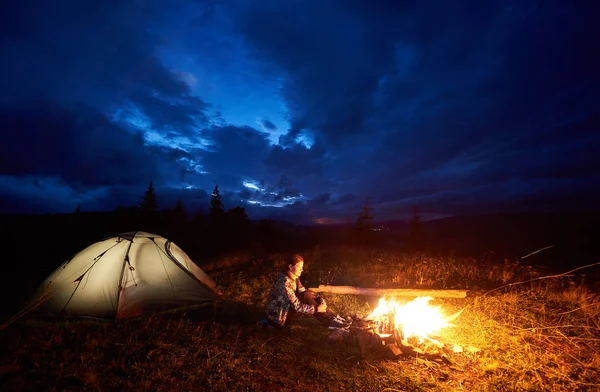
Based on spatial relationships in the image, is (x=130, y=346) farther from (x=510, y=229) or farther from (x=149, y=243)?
(x=510, y=229)

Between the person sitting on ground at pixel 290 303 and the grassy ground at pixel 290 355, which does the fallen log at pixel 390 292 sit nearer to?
the grassy ground at pixel 290 355

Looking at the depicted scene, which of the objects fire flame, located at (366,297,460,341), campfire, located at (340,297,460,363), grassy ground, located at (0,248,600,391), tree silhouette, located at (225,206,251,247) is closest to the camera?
grassy ground, located at (0,248,600,391)

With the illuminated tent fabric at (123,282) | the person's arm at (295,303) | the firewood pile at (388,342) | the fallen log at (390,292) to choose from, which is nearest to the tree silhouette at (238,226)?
the illuminated tent fabric at (123,282)

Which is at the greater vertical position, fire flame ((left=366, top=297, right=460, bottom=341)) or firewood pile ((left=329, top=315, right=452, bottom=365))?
fire flame ((left=366, top=297, right=460, bottom=341))

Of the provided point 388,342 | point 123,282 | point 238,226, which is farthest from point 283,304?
point 238,226

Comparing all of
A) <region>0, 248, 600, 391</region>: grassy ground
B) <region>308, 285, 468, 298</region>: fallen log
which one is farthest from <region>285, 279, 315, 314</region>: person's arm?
<region>308, 285, 468, 298</region>: fallen log

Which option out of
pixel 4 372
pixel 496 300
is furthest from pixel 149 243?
pixel 496 300

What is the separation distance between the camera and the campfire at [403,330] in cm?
605

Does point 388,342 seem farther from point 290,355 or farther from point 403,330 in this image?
point 290,355

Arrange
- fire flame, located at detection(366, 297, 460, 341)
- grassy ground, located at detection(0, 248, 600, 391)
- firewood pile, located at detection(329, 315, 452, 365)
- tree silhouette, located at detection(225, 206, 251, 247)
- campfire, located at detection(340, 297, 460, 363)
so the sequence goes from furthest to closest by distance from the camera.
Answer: tree silhouette, located at detection(225, 206, 251, 247) < fire flame, located at detection(366, 297, 460, 341) < campfire, located at detection(340, 297, 460, 363) < firewood pile, located at detection(329, 315, 452, 365) < grassy ground, located at detection(0, 248, 600, 391)

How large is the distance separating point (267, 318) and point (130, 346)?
3.06 meters

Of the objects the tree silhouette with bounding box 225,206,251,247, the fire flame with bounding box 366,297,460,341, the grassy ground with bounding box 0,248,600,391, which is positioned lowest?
the grassy ground with bounding box 0,248,600,391

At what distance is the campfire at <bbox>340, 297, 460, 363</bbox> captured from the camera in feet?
19.9

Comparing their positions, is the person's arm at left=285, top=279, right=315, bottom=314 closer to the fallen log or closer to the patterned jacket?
the patterned jacket
